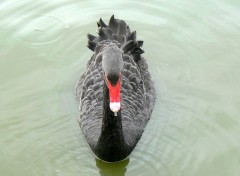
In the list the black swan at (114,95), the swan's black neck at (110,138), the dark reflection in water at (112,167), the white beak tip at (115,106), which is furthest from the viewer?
the dark reflection in water at (112,167)

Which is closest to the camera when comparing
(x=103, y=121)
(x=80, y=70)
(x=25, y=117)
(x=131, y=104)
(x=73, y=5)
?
(x=103, y=121)

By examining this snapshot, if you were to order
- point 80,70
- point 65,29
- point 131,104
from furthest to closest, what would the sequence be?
point 65,29, point 80,70, point 131,104

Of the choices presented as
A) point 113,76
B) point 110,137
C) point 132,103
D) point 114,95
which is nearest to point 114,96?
point 114,95

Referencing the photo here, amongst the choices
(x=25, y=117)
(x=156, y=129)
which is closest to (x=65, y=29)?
(x=25, y=117)

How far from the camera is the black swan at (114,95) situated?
4.75 metres

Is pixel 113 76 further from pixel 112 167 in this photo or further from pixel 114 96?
pixel 112 167

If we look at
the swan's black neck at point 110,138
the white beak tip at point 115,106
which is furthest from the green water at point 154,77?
the white beak tip at point 115,106

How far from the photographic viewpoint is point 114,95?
451 centimetres

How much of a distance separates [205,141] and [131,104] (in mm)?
946

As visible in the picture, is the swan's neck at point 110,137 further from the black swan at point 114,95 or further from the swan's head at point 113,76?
the swan's head at point 113,76

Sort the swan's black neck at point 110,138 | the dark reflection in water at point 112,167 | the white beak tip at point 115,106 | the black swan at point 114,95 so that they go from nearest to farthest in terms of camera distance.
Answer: the white beak tip at point 115,106, the black swan at point 114,95, the swan's black neck at point 110,138, the dark reflection in water at point 112,167

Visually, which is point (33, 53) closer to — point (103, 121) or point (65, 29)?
point (65, 29)

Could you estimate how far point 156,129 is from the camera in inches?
232

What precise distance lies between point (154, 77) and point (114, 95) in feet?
7.37
